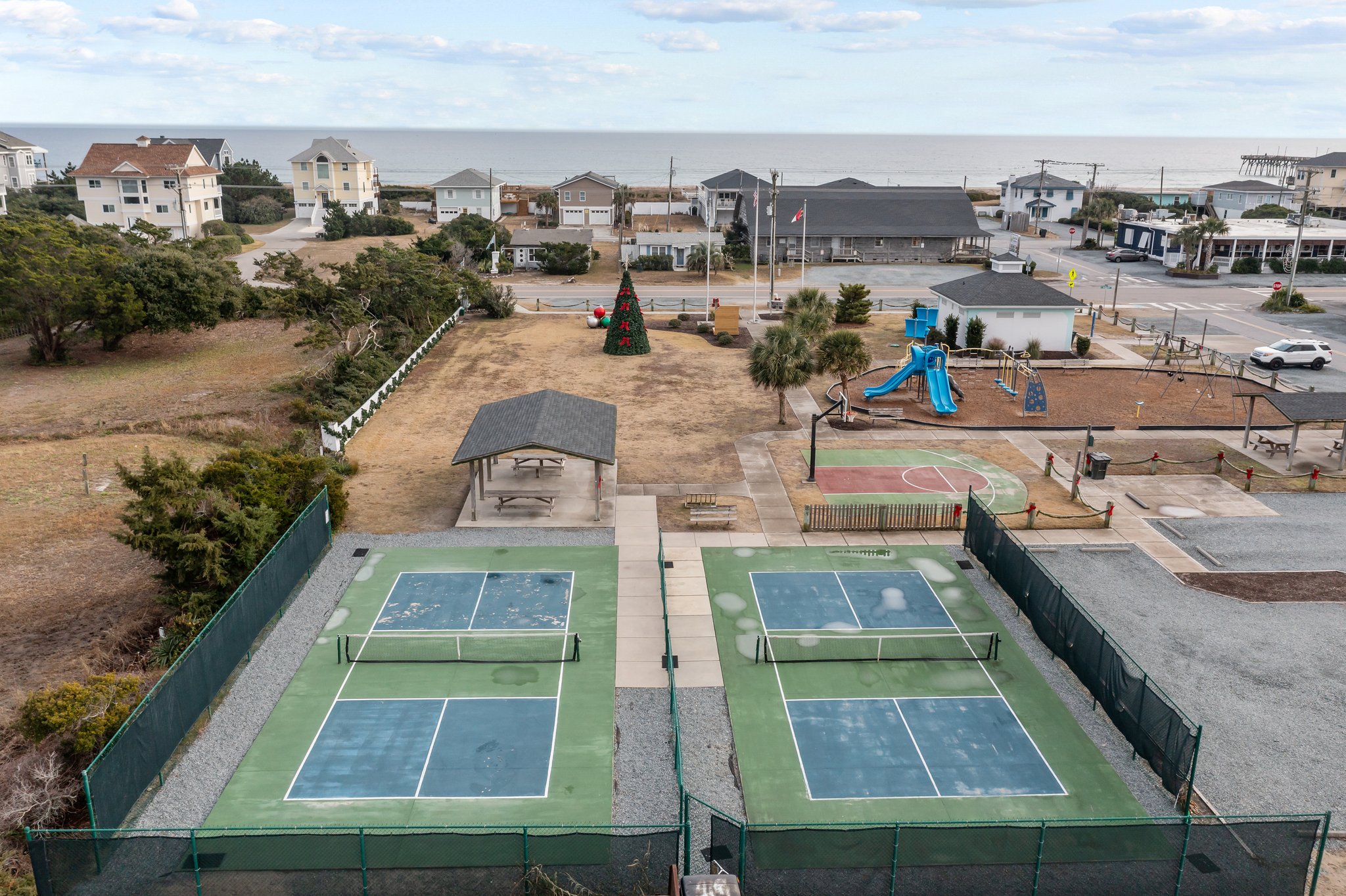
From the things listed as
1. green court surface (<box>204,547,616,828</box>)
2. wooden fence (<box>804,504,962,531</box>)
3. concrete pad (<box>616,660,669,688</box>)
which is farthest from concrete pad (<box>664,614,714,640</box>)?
wooden fence (<box>804,504,962,531</box>)

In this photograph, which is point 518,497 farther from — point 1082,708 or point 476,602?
point 1082,708

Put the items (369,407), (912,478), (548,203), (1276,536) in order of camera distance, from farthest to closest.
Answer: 1. (548,203)
2. (369,407)
3. (912,478)
4. (1276,536)

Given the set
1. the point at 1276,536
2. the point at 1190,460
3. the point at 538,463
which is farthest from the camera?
the point at 1190,460

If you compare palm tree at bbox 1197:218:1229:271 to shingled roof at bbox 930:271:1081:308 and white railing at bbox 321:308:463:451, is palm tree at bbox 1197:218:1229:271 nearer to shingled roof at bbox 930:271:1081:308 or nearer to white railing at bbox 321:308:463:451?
shingled roof at bbox 930:271:1081:308

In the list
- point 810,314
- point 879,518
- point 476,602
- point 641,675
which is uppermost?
point 810,314

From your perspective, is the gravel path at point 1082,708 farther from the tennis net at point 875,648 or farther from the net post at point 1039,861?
the net post at point 1039,861

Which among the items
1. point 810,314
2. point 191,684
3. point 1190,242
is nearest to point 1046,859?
point 191,684
